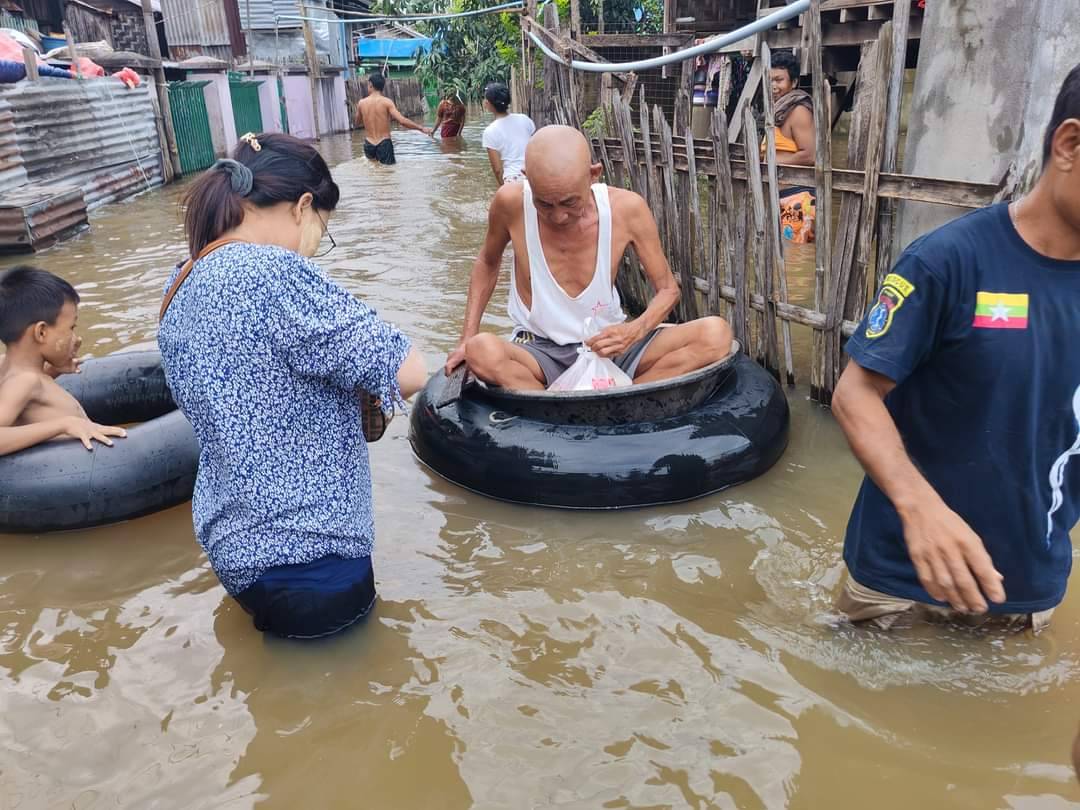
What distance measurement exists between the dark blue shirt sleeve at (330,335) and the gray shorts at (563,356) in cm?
197

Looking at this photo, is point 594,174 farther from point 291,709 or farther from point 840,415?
point 291,709

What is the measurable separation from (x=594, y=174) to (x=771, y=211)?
3.20ft

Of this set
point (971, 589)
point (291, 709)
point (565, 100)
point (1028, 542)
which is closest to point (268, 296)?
point (291, 709)

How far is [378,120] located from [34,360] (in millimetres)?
11012

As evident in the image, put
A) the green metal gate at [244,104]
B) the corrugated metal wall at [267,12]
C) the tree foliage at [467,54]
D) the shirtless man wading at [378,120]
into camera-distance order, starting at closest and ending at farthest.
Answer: the shirtless man wading at [378,120], the green metal gate at [244,104], the tree foliage at [467,54], the corrugated metal wall at [267,12]

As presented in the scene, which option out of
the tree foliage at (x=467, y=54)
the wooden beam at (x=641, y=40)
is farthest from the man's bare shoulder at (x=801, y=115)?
the tree foliage at (x=467, y=54)

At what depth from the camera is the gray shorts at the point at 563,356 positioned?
4105 mm

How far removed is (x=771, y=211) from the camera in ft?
14.2

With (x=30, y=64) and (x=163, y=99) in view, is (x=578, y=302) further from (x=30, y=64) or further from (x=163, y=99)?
(x=163, y=99)

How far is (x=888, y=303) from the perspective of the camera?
1.86 metres

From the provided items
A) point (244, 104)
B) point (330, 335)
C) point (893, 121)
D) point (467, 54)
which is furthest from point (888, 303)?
point (467, 54)

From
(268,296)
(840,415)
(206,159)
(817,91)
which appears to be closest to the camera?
(840,415)

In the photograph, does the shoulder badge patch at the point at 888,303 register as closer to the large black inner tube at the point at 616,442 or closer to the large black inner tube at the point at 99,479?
the large black inner tube at the point at 616,442

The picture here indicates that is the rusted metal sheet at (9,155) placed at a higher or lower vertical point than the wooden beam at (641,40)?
lower
